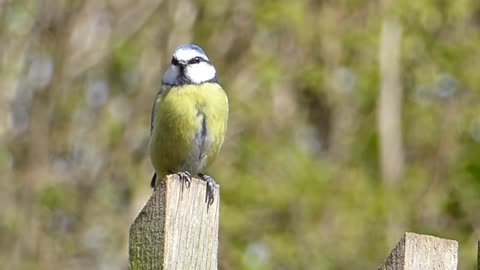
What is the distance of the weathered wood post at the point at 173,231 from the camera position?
69.2 inches

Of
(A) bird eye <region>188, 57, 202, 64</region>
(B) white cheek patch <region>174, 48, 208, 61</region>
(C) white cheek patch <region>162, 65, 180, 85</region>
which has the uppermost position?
(B) white cheek patch <region>174, 48, 208, 61</region>

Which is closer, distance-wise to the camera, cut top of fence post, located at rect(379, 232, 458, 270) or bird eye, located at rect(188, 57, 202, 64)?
cut top of fence post, located at rect(379, 232, 458, 270)

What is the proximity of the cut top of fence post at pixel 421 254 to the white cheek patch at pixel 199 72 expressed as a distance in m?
1.99

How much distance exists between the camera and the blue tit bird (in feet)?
11.7

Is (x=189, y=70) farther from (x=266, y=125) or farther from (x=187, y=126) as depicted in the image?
(x=266, y=125)

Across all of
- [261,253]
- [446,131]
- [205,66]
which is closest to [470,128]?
[446,131]

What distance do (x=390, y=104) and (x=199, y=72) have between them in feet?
11.0

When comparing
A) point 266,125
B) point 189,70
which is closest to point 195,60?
point 189,70

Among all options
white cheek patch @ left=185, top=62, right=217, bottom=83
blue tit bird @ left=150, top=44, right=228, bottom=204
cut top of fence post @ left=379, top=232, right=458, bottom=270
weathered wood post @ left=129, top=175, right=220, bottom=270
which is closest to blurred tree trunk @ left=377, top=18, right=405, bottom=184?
white cheek patch @ left=185, top=62, right=217, bottom=83

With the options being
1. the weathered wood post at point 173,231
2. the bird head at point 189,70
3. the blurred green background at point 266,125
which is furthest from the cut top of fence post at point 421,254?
the blurred green background at point 266,125

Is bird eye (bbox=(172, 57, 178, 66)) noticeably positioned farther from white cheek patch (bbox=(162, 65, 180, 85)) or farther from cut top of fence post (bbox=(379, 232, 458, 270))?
cut top of fence post (bbox=(379, 232, 458, 270))

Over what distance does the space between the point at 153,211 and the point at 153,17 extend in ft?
16.7

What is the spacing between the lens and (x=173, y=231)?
176cm

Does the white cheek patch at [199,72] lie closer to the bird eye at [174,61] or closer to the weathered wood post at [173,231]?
the bird eye at [174,61]
